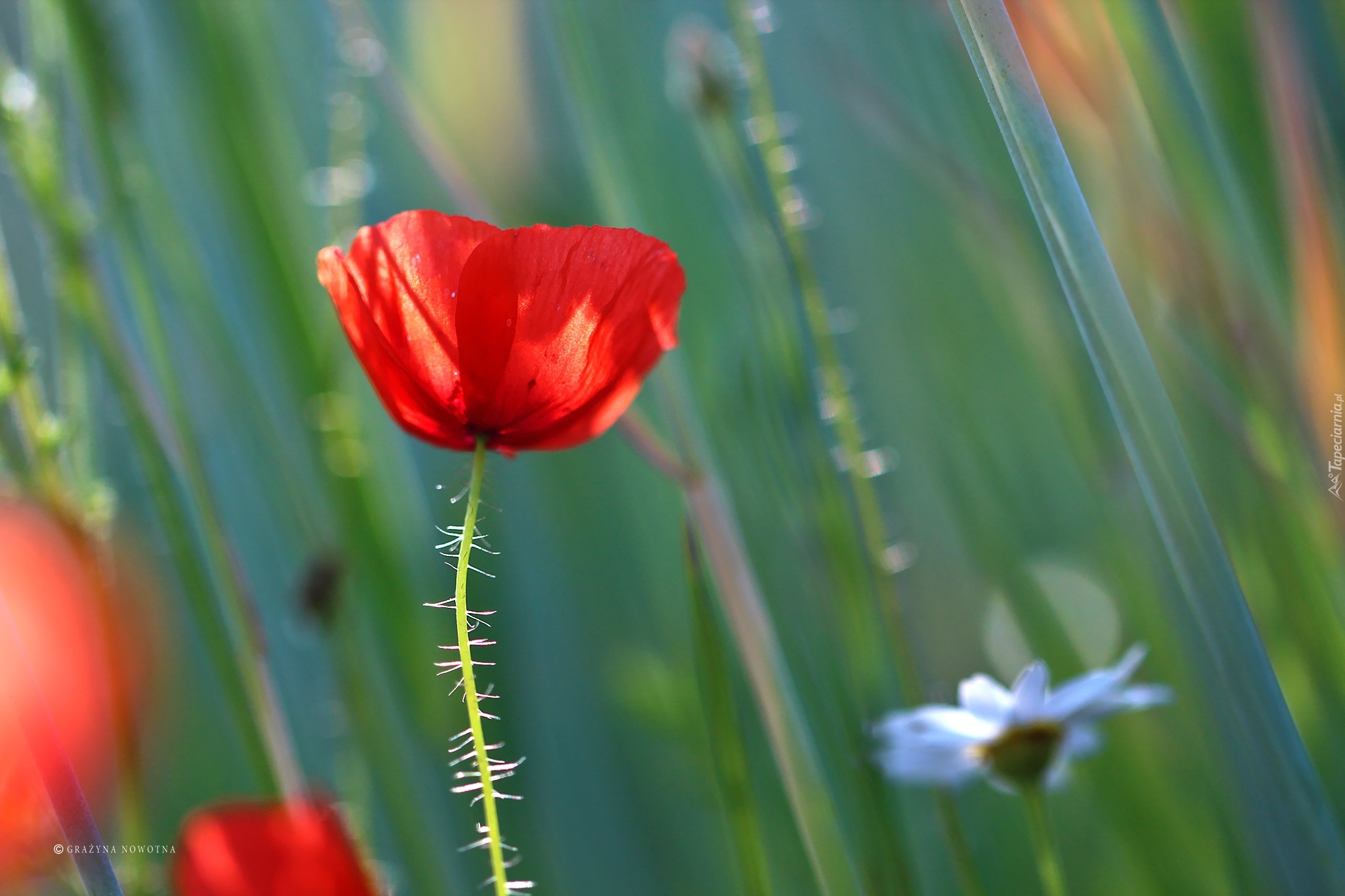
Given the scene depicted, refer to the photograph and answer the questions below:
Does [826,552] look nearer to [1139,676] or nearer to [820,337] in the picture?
[820,337]

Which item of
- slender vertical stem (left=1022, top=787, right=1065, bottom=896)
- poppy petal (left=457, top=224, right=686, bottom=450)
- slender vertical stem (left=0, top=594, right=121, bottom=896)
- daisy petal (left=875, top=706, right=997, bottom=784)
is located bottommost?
slender vertical stem (left=1022, top=787, right=1065, bottom=896)

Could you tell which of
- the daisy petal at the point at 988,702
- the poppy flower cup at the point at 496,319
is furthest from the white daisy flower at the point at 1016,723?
the poppy flower cup at the point at 496,319

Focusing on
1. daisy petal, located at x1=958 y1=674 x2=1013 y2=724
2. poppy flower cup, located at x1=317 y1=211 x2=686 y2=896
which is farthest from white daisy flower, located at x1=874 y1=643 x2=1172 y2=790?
poppy flower cup, located at x1=317 y1=211 x2=686 y2=896

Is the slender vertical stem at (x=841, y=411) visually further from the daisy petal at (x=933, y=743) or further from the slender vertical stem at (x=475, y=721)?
the slender vertical stem at (x=475, y=721)

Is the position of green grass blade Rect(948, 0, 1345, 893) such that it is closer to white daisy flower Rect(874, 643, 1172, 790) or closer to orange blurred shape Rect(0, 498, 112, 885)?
white daisy flower Rect(874, 643, 1172, 790)

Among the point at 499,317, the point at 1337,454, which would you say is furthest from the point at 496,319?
the point at 1337,454

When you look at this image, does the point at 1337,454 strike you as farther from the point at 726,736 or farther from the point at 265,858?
the point at 265,858
